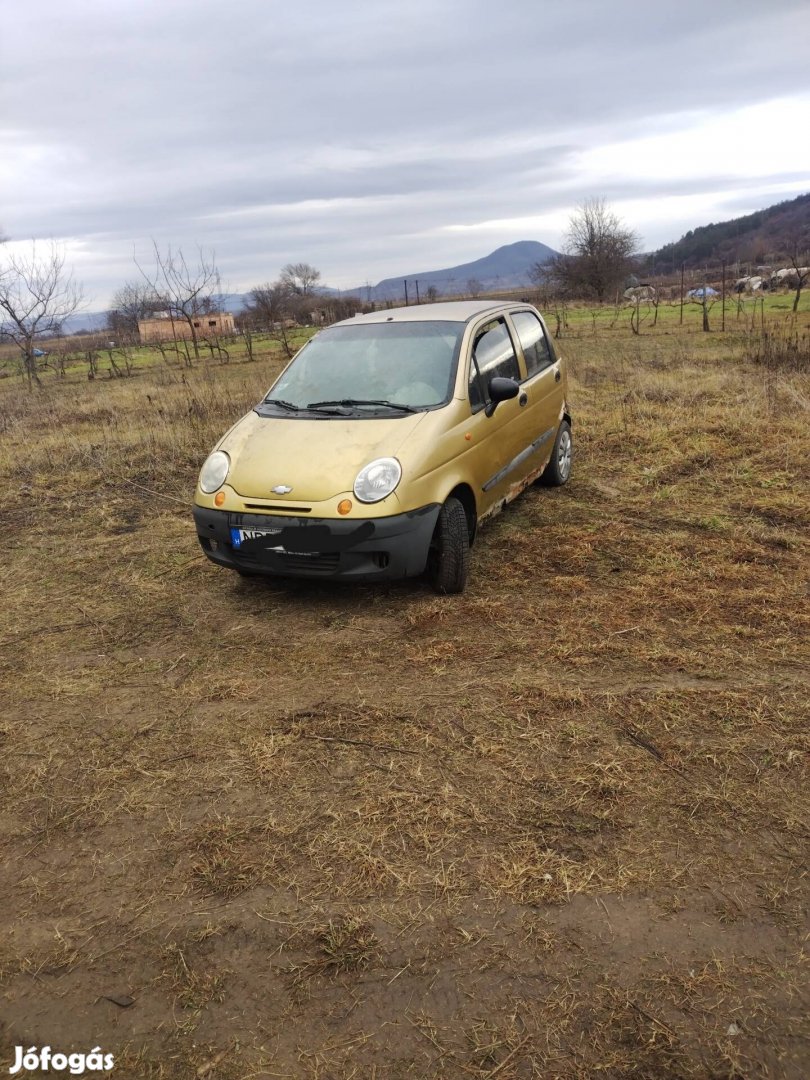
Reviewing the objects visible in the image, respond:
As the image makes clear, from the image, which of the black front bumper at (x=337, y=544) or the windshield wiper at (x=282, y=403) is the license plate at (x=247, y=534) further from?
the windshield wiper at (x=282, y=403)

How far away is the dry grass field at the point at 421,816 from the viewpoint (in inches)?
73.5

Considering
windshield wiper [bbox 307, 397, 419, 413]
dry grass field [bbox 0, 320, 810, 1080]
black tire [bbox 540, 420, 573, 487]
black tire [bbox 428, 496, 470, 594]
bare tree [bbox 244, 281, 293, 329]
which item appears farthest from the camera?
bare tree [bbox 244, 281, 293, 329]

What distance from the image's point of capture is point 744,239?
350 ft

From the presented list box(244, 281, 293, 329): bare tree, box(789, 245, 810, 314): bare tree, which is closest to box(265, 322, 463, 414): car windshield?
box(789, 245, 810, 314): bare tree

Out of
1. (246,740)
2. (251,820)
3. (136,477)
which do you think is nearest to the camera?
(251,820)

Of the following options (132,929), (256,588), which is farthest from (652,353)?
(132,929)

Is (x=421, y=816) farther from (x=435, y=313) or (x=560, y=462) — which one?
(x=560, y=462)

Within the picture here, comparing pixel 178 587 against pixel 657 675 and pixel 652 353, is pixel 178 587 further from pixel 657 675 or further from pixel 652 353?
pixel 652 353

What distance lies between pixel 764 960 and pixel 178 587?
4117mm

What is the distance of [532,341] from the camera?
6.21m

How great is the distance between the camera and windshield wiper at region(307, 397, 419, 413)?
4566mm

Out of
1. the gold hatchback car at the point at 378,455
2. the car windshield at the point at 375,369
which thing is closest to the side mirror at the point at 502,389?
the gold hatchback car at the point at 378,455

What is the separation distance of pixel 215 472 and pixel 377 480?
1.17 meters

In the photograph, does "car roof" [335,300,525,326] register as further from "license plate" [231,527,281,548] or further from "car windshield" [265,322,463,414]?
"license plate" [231,527,281,548]
